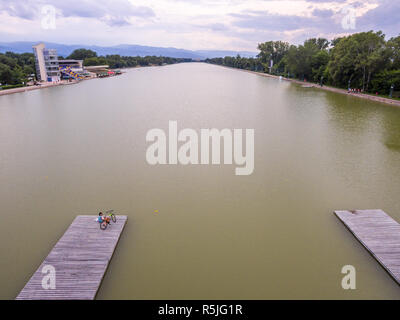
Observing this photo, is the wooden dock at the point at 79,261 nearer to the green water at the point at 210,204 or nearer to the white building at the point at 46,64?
the green water at the point at 210,204

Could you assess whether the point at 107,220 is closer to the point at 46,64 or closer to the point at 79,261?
the point at 79,261

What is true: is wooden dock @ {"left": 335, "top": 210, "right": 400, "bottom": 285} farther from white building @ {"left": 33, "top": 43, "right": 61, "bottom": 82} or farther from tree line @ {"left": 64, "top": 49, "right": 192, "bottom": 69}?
tree line @ {"left": 64, "top": 49, "right": 192, "bottom": 69}

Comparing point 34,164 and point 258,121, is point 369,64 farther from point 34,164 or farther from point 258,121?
point 34,164

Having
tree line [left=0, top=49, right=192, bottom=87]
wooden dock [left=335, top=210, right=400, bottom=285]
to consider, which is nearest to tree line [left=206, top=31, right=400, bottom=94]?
wooden dock [left=335, top=210, right=400, bottom=285]

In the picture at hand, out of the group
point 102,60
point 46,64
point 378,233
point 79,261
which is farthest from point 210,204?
point 102,60

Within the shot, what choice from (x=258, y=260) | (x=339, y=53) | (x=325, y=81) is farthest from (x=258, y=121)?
(x=325, y=81)
